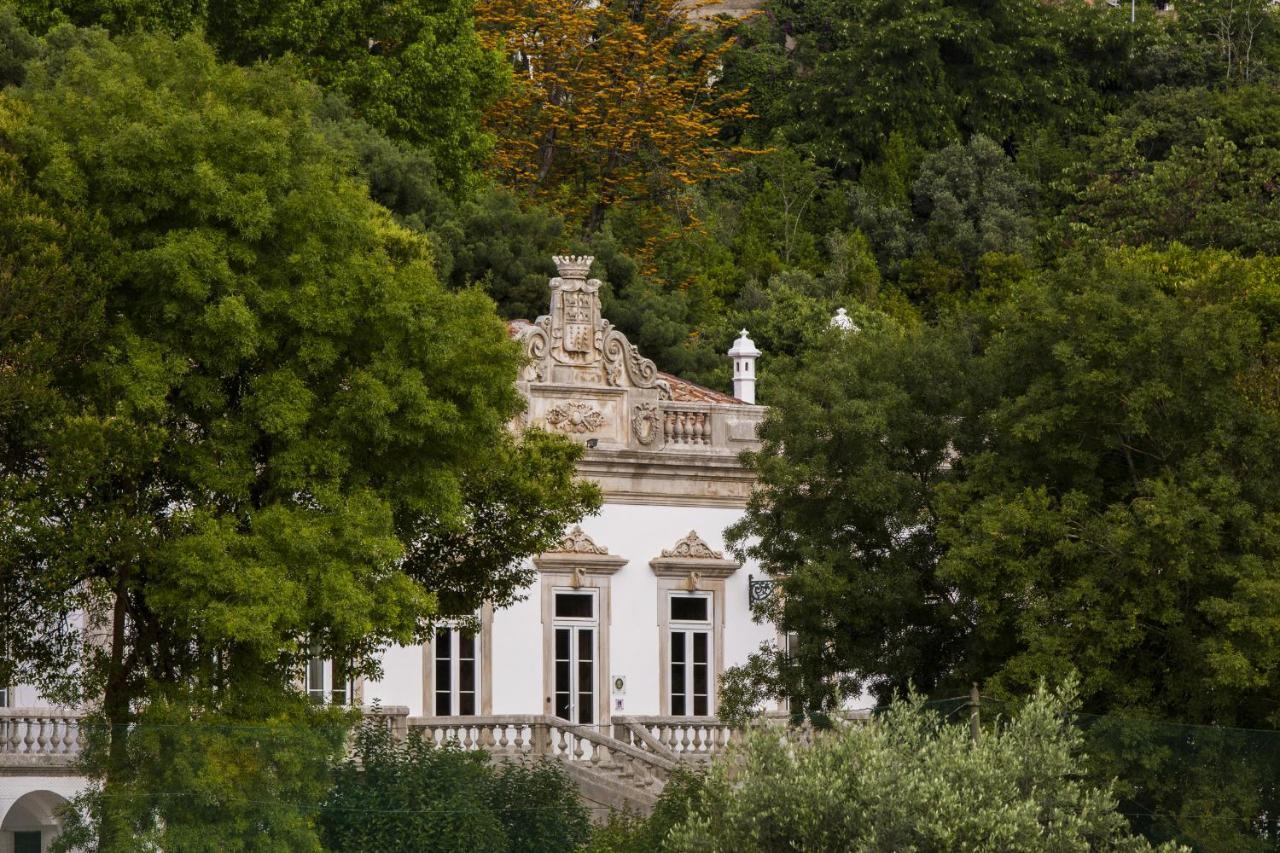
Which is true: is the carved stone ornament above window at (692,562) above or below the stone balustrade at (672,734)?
above

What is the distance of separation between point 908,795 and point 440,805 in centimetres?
515

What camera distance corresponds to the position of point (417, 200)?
4484 cm

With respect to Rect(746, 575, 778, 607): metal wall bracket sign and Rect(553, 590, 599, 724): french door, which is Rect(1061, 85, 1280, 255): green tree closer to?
Rect(746, 575, 778, 607): metal wall bracket sign

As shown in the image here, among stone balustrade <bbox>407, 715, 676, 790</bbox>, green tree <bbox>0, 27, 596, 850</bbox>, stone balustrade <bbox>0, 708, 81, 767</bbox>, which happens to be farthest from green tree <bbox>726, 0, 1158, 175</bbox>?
green tree <bbox>0, 27, 596, 850</bbox>

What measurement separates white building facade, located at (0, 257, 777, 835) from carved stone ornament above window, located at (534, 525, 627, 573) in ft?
0.06

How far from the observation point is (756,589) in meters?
35.9

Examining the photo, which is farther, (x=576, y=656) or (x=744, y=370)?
(x=744, y=370)

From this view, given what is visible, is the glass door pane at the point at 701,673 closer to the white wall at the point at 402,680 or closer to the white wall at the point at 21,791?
the white wall at the point at 402,680

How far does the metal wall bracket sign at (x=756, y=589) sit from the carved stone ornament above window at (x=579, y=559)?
1.78 m

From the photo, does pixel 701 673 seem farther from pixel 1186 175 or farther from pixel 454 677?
pixel 1186 175

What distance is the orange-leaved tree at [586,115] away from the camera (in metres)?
52.0

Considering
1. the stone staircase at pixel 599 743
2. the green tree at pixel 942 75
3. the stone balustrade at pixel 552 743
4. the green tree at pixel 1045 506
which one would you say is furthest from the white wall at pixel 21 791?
the green tree at pixel 942 75

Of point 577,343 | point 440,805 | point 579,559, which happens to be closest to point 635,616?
point 579,559

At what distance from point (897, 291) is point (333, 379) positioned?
3030 centimetres
